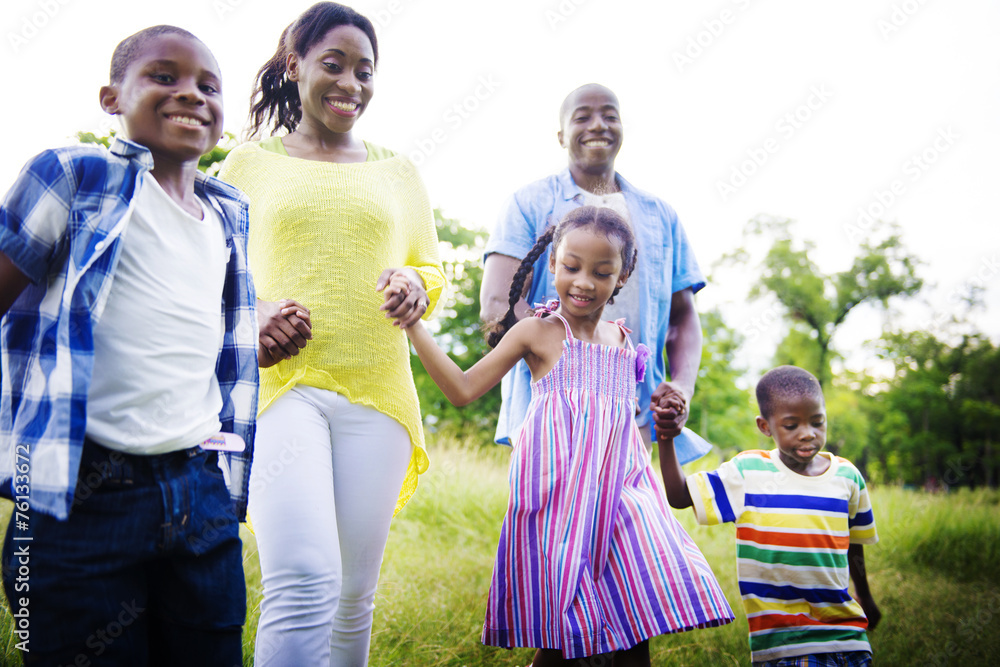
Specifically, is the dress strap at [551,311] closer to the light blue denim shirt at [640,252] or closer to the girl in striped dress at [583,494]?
the girl in striped dress at [583,494]

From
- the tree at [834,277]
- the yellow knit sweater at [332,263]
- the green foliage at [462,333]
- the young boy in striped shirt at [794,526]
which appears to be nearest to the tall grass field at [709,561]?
the young boy in striped shirt at [794,526]

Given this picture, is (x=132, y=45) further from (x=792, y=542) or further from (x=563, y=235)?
(x=792, y=542)

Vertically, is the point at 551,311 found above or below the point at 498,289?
below

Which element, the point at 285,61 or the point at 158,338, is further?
the point at 285,61

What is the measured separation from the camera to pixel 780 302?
81.7 ft

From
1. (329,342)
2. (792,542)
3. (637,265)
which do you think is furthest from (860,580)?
(329,342)

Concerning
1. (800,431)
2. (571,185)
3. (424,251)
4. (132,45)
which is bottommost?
(800,431)

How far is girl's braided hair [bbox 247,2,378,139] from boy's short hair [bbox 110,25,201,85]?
0.72 meters

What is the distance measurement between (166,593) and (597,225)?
1.70m

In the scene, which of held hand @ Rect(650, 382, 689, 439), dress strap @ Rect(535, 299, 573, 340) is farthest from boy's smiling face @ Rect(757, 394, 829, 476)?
dress strap @ Rect(535, 299, 573, 340)

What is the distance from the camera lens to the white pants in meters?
1.93

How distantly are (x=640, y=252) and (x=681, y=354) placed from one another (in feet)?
1.50

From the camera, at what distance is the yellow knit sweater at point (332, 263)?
2.22 m

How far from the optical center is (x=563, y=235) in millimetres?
2604
